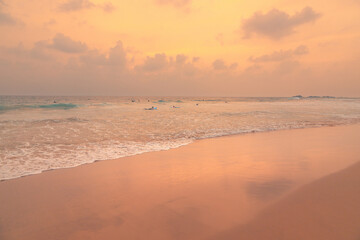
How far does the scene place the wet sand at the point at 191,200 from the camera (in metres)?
3.39

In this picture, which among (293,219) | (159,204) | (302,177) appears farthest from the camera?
(302,177)

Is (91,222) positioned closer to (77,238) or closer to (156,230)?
(77,238)

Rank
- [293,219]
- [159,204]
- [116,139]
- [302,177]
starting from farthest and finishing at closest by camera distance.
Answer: [116,139] → [302,177] → [159,204] → [293,219]

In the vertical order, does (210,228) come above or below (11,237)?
above

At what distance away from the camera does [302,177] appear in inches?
213

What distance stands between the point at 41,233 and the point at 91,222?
0.73m

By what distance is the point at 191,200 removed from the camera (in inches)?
171

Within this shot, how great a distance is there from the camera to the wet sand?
3387 millimetres

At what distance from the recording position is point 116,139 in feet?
37.1

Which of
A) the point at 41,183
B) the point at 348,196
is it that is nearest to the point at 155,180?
the point at 41,183

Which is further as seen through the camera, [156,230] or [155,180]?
[155,180]

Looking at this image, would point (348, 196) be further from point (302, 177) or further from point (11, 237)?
point (11, 237)

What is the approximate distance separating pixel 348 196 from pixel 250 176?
1999mm

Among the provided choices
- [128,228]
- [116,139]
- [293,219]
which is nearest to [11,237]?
[128,228]
